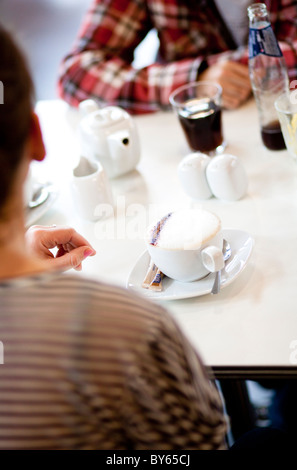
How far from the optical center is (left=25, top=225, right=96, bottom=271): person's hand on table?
0.99 meters

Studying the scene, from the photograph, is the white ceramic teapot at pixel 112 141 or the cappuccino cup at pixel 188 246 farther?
the white ceramic teapot at pixel 112 141

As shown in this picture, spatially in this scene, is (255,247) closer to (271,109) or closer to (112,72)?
(271,109)

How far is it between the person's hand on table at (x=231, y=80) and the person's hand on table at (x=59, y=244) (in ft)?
1.94

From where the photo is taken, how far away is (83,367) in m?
0.50

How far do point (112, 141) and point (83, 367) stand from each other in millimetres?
820

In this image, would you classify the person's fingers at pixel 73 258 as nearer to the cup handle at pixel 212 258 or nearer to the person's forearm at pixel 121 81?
the cup handle at pixel 212 258

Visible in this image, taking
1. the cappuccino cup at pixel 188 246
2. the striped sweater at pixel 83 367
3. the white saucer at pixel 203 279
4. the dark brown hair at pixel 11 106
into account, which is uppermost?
the dark brown hair at pixel 11 106

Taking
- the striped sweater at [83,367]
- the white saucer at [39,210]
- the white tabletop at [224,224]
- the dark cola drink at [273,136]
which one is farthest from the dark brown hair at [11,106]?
the dark cola drink at [273,136]

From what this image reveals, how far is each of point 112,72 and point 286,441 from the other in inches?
41.9

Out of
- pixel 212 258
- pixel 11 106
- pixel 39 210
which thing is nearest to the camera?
pixel 11 106

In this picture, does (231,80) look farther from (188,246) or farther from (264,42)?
(188,246)

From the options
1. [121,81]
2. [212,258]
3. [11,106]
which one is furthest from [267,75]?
[11,106]

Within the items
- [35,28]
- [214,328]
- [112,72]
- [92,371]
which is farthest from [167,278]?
[35,28]

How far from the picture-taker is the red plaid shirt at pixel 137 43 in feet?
5.04
